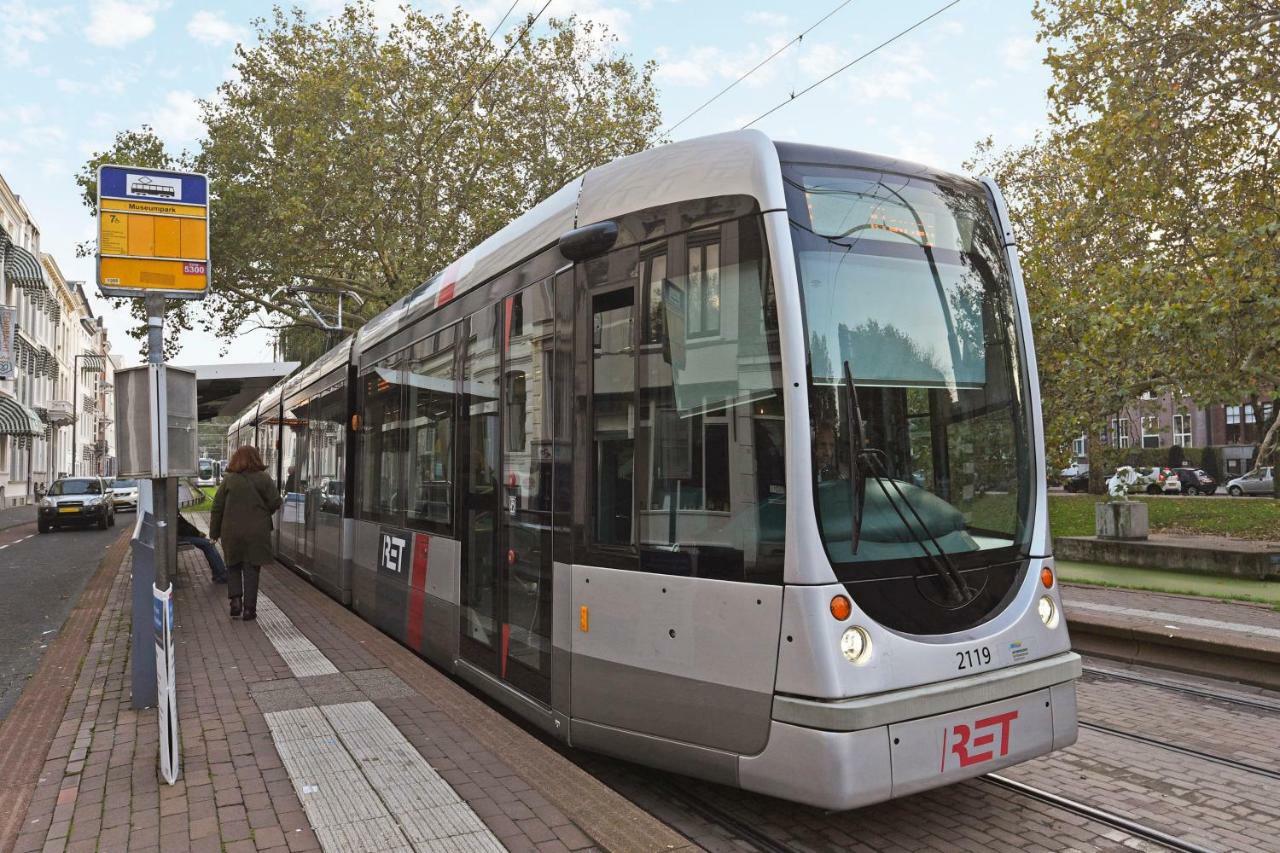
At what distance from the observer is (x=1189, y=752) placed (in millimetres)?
5398

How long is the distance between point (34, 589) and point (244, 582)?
6.30m

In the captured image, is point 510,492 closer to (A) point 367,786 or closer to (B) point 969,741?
(A) point 367,786

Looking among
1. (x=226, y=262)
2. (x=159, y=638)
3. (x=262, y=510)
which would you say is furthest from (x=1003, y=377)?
(x=226, y=262)

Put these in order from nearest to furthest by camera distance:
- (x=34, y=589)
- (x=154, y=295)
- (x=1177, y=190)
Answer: (x=154, y=295) → (x=34, y=589) → (x=1177, y=190)

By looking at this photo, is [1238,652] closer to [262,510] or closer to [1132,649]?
[1132,649]

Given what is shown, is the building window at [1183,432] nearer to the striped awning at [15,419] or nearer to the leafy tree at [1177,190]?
the leafy tree at [1177,190]

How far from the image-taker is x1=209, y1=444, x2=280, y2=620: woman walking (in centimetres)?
930

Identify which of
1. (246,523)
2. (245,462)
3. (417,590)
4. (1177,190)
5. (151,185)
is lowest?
(417,590)

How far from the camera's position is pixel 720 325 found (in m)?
4.21

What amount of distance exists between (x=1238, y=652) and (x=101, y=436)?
102003 mm

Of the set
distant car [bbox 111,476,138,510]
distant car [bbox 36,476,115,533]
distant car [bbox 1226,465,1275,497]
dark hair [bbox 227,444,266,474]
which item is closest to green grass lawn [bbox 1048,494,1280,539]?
dark hair [bbox 227,444,266,474]

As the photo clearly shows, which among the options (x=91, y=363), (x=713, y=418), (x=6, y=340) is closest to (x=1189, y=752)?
(x=713, y=418)

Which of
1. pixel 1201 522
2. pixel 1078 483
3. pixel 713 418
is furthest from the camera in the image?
pixel 1078 483

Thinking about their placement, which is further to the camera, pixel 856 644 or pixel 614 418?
pixel 614 418
